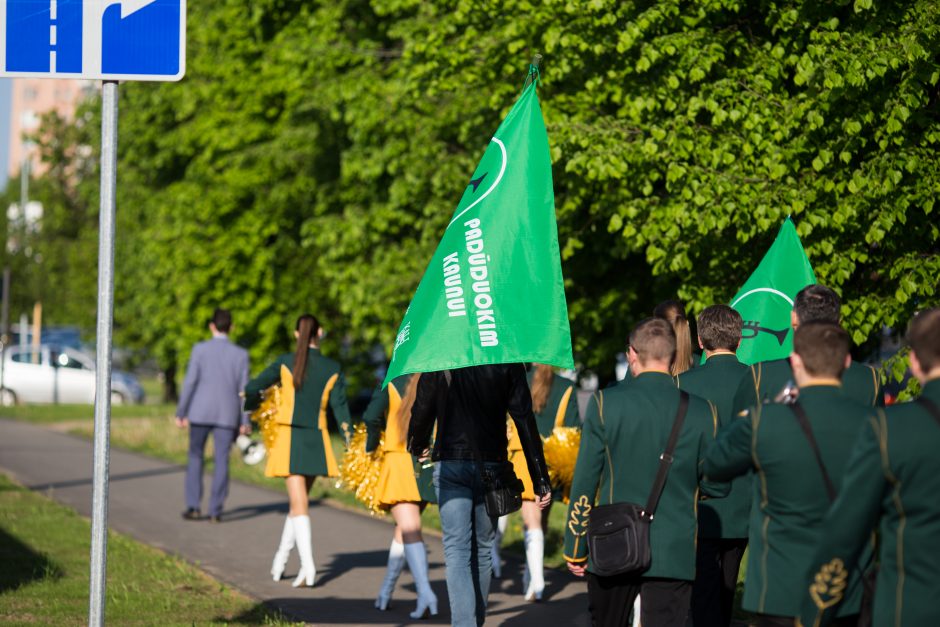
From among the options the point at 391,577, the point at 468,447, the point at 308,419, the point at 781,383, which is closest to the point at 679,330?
the point at 468,447

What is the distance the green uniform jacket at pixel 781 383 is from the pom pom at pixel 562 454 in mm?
3511

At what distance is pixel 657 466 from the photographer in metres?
5.92

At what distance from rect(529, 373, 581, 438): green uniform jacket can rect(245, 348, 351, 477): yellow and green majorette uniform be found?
5.04 feet

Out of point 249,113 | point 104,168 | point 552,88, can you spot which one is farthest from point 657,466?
point 249,113

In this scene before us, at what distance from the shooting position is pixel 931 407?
4328 millimetres

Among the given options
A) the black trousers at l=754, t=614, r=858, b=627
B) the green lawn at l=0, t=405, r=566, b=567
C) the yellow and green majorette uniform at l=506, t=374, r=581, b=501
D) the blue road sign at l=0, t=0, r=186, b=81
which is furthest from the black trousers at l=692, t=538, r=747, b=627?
the green lawn at l=0, t=405, r=566, b=567

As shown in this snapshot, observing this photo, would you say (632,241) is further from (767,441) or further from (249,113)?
(249,113)

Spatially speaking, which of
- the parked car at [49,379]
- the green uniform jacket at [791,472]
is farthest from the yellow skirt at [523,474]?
the parked car at [49,379]

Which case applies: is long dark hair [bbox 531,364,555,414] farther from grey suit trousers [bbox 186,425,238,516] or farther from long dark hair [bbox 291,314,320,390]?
grey suit trousers [bbox 186,425,238,516]

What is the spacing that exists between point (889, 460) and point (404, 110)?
51.6 ft

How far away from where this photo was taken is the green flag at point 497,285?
22.0 ft

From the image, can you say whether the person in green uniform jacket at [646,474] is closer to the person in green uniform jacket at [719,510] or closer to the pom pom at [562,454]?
the person in green uniform jacket at [719,510]

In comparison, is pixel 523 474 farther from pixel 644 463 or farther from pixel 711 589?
pixel 644 463

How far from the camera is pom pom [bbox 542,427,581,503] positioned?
9.83m
